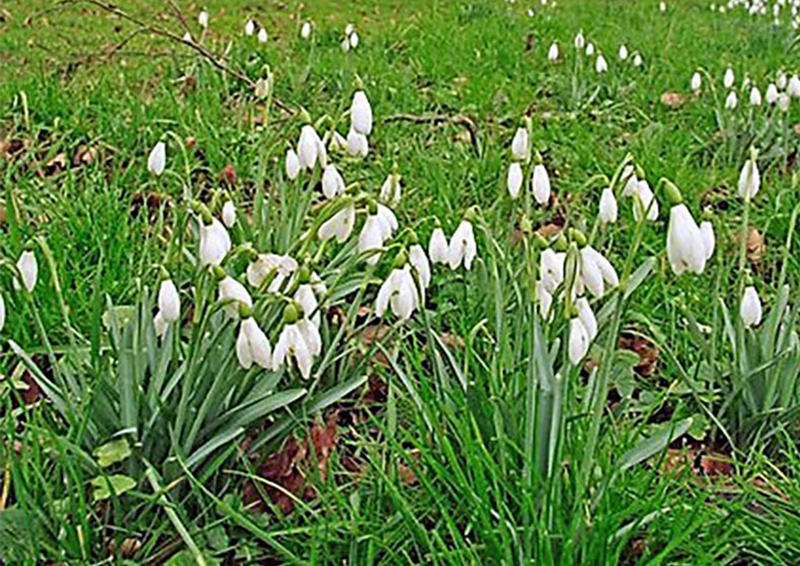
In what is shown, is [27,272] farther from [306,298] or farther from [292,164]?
[292,164]

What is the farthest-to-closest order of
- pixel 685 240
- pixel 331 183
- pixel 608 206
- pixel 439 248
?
pixel 331 183, pixel 439 248, pixel 608 206, pixel 685 240

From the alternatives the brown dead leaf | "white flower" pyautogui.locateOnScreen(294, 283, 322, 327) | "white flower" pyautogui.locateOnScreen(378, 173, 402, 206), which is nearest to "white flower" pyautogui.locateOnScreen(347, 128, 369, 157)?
"white flower" pyautogui.locateOnScreen(378, 173, 402, 206)

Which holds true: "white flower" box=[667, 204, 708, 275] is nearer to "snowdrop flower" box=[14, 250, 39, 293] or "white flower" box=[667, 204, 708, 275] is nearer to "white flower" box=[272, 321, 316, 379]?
"white flower" box=[272, 321, 316, 379]

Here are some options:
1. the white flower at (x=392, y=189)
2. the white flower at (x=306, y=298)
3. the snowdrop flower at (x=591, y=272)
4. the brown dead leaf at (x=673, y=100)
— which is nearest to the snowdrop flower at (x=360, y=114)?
the white flower at (x=392, y=189)

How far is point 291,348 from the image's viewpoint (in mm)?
1790

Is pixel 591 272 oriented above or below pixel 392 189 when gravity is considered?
above

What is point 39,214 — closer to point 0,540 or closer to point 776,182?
point 0,540

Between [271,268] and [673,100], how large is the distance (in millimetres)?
3549

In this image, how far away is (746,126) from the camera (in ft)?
13.6

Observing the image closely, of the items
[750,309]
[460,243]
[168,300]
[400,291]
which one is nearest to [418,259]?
[460,243]

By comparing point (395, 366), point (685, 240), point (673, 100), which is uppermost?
point (685, 240)

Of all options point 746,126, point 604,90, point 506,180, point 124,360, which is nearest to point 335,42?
point 604,90

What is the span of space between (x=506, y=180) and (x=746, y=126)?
2.24 meters

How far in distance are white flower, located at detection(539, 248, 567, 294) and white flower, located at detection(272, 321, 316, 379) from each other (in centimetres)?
44
